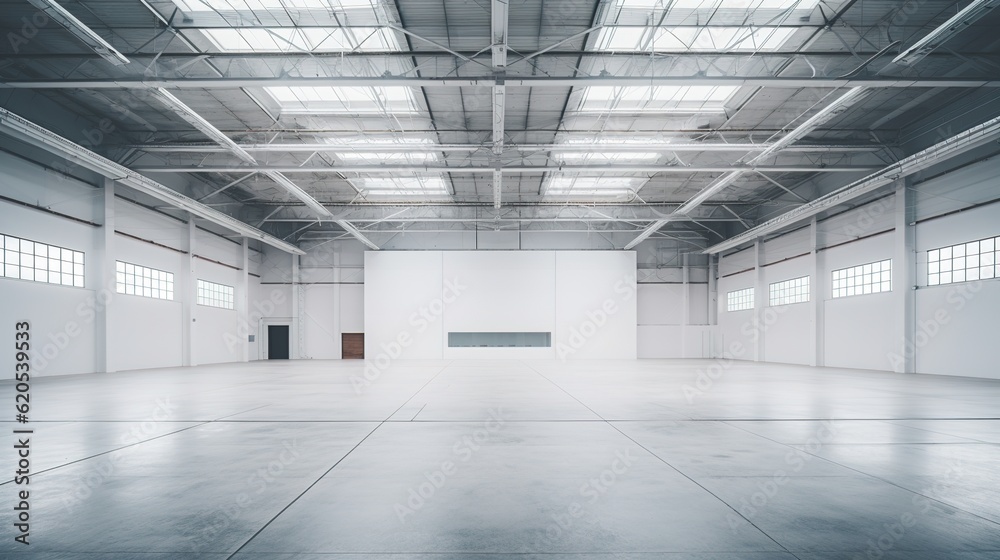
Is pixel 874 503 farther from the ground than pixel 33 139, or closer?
closer

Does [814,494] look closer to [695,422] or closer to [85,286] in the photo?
[695,422]

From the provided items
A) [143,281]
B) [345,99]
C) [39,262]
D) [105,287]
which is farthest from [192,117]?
[143,281]

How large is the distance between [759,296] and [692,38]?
2208 centimetres

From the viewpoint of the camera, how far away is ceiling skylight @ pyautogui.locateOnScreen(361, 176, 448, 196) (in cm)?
2645

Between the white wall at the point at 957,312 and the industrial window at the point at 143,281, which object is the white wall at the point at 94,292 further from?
the white wall at the point at 957,312

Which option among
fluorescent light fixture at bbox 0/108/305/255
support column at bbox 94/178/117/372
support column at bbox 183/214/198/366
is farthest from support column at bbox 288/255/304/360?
support column at bbox 94/178/117/372

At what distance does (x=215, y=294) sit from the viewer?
30.3 metres

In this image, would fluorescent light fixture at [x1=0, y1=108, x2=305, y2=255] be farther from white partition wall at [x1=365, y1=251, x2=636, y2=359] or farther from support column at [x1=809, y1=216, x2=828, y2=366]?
support column at [x1=809, y1=216, x2=828, y2=366]

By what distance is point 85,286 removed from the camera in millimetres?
20219

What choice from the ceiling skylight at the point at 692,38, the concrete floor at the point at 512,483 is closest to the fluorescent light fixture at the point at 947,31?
the ceiling skylight at the point at 692,38

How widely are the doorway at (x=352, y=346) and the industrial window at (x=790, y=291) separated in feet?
83.2

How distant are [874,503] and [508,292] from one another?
3039 centimetres

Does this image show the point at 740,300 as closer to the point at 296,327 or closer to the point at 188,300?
the point at 296,327

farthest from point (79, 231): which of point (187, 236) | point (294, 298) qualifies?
point (294, 298)
